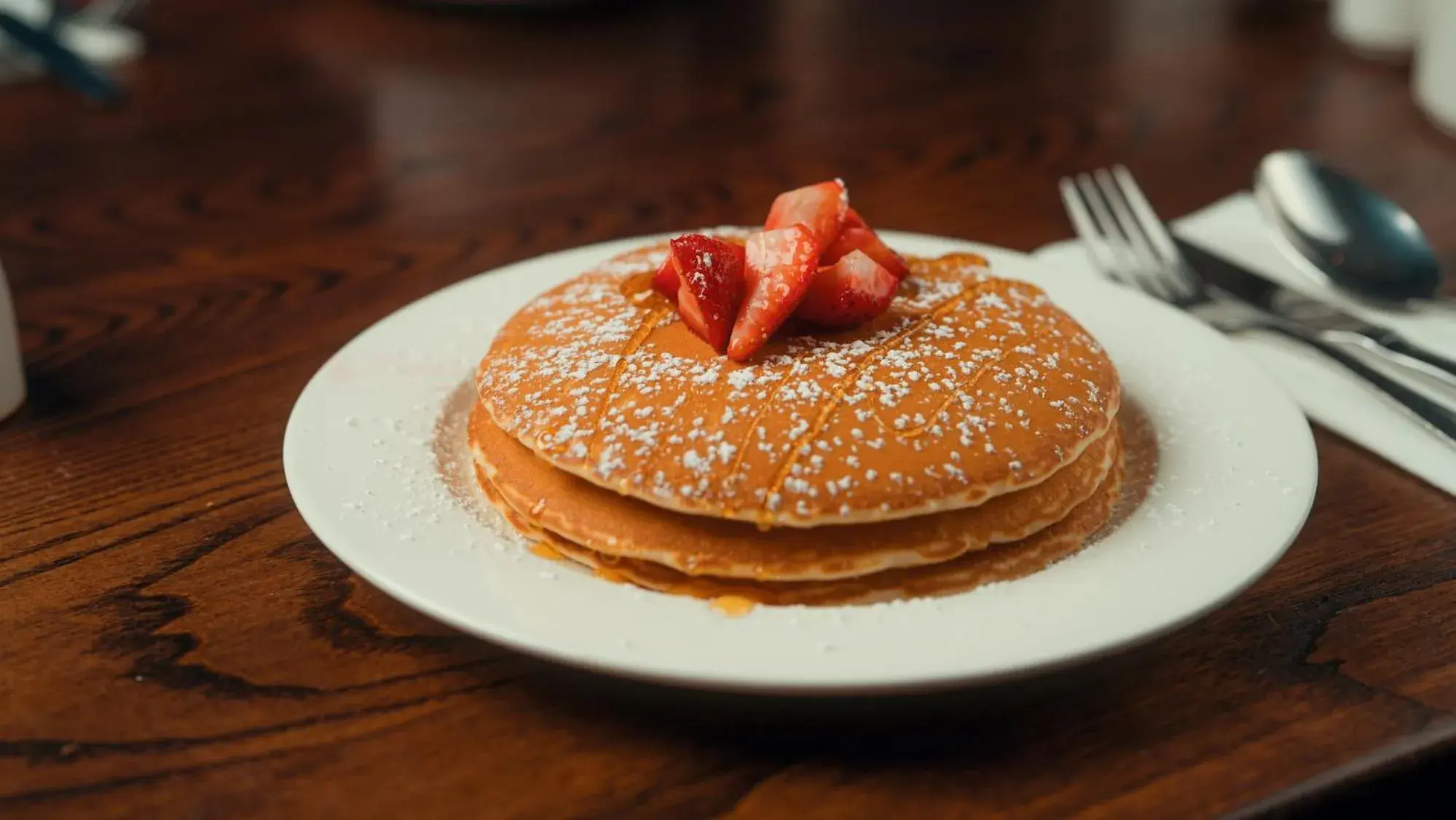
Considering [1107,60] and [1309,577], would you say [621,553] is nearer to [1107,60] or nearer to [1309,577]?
[1309,577]

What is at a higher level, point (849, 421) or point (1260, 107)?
point (849, 421)

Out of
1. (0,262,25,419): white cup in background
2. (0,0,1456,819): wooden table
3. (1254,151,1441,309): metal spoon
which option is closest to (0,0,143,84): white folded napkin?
(0,0,1456,819): wooden table

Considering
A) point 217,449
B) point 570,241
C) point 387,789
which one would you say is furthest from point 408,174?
point 387,789

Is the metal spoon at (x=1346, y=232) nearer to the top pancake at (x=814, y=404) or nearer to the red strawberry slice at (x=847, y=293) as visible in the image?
the top pancake at (x=814, y=404)

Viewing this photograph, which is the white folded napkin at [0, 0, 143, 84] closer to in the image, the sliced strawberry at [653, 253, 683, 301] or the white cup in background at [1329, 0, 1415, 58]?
the sliced strawberry at [653, 253, 683, 301]

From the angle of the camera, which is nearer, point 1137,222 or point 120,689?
point 120,689

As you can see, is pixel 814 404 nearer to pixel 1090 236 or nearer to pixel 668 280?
pixel 668 280

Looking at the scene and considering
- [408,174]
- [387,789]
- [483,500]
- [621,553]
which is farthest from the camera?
[408,174]
